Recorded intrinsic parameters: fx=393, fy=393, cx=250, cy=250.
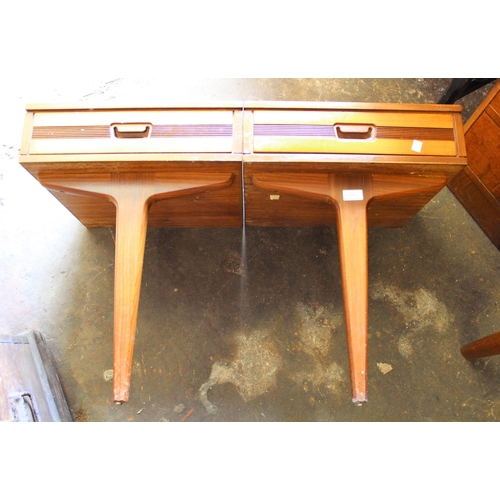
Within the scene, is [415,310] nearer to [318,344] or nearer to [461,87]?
[318,344]

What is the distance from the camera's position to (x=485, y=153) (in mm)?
2090

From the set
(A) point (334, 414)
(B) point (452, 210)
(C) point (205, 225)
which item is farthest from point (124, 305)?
(B) point (452, 210)

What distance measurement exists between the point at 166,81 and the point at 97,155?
Result: 4.14ft

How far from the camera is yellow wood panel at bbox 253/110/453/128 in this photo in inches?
61.3

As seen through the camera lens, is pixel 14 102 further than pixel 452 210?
Yes

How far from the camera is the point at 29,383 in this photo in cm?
170

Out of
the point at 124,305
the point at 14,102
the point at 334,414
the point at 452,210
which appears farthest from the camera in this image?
the point at 14,102

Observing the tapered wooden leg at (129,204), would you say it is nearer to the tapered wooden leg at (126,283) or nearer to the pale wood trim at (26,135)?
the tapered wooden leg at (126,283)

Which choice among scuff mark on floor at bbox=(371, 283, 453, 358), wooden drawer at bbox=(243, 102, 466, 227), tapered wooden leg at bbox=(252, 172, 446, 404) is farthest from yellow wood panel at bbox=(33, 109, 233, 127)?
scuff mark on floor at bbox=(371, 283, 453, 358)

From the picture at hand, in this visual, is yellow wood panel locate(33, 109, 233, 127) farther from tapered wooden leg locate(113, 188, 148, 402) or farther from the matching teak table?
tapered wooden leg locate(113, 188, 148, 402)

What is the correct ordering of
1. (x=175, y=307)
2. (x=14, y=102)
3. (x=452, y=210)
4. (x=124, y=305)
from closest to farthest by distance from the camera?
(x=124, y=305) → (x=175, y=307) → (x=452, y=210) → (x=14, y=102)

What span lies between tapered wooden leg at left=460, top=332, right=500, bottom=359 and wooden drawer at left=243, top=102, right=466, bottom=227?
31.6 inches

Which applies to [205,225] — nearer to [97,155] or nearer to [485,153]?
[97,155]

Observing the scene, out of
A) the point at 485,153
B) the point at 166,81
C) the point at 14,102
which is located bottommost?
the point at 485,153
